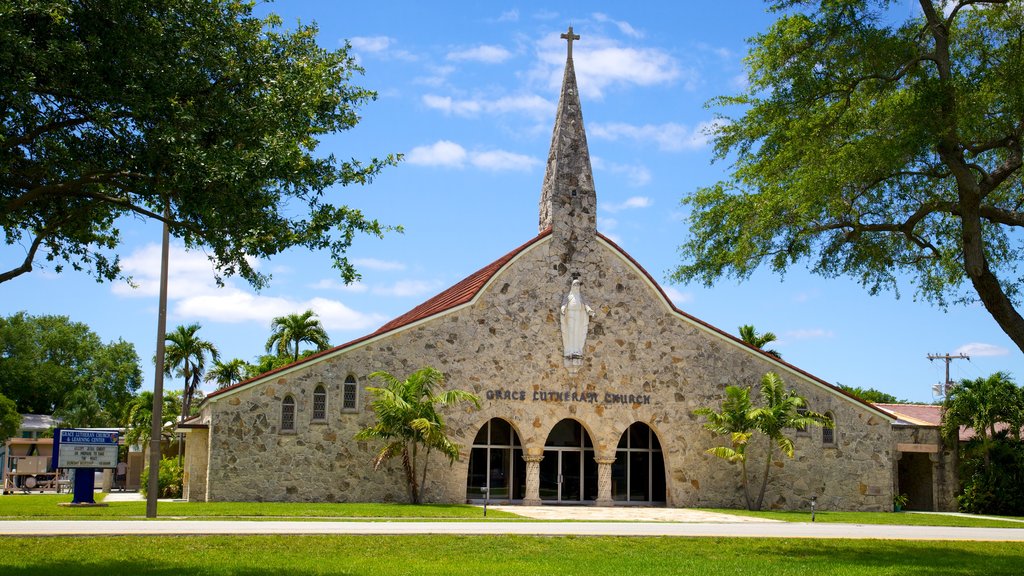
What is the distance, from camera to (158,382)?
22.6 metres

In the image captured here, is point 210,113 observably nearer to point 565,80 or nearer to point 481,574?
point 481,574

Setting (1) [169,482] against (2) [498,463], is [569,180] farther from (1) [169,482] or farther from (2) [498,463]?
(1) [169,482]

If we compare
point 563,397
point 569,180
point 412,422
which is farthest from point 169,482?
point 569,180

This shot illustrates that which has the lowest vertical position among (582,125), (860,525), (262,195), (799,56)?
(860,525)

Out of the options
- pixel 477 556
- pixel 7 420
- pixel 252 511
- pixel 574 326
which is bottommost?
pixel 252 511

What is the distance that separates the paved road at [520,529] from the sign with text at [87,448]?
5667 mm

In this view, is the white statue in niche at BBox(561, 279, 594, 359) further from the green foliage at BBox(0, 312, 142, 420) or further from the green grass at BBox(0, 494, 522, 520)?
the green foliage at BBox(0, 312, 142, 420)

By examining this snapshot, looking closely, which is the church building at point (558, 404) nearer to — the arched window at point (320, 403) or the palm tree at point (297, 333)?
the arched window at point (320, 403)

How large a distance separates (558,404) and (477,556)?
16247 mm

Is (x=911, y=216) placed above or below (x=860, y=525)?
above

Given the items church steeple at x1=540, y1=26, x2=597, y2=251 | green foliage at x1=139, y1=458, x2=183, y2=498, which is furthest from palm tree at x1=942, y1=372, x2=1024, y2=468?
green foliage at x1=139, y1=458, x2=183, y2=498

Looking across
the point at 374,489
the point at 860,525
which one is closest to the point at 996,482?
the point at 860,525

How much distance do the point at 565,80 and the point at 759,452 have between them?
1496 centimetres

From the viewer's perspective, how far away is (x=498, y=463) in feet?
107
